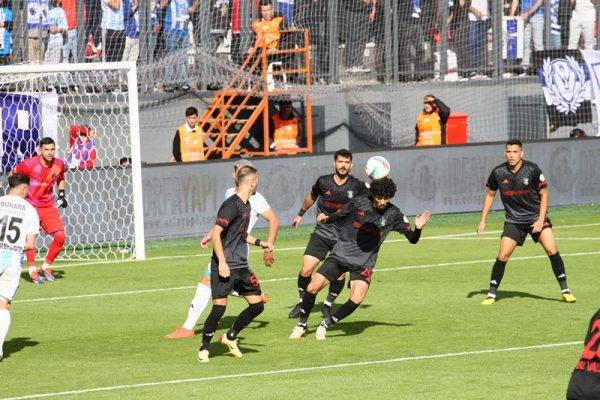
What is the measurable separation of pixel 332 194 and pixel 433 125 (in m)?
14.1

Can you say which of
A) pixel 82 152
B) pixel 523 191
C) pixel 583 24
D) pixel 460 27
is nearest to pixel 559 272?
pixel 523 191

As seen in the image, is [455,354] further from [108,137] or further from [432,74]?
[432,74]

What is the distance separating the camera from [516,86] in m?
34.2

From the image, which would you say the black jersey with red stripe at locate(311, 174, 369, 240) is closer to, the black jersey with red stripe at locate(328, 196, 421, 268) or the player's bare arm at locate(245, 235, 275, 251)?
the black jersey with red stripe at locate(328, 196, 421, 268)

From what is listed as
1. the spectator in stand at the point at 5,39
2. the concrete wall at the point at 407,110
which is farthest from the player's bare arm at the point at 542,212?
the concrete wall at the point at 407,110

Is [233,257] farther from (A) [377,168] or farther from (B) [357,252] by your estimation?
(A) [377,168]

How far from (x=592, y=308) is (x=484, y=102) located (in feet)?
58.9

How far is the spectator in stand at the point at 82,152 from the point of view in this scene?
85.0ft

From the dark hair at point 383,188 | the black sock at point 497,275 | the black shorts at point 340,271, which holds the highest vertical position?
the dark hair at point 383,188

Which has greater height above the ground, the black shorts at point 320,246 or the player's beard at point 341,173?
the player's beard at point 341,173

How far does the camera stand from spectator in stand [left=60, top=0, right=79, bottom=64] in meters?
27.9

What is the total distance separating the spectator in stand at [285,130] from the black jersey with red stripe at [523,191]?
46.8 ft

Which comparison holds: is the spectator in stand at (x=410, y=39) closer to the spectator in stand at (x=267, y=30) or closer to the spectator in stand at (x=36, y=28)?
the spectator in stand at (x=267, y=30)

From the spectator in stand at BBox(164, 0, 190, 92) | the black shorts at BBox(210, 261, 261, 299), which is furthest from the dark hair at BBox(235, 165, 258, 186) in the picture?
the spectator in stand at BBox(164, 0, 190, 92)
